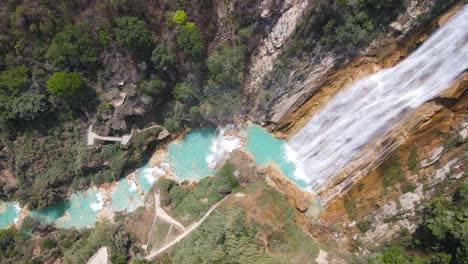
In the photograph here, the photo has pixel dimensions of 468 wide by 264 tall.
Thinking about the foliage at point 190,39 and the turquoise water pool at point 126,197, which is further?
the turquoise water pool at point 126,197

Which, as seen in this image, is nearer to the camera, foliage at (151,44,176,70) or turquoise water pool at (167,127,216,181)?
foliage at (151,44,176,70)

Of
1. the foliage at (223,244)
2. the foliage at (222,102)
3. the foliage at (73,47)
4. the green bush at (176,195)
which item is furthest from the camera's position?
the foliage at (222,102)

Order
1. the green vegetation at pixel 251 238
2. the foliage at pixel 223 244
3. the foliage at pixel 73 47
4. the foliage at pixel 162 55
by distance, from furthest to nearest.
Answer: the foliage at pixel 162 55 < the foliage at pixel 73 47 < the green vegetation at pixel 251 238 < the foliage at pixel 223 244

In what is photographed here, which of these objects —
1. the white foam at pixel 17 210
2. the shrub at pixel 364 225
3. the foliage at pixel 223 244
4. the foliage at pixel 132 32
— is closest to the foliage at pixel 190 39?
the foliage at pixel 132 32

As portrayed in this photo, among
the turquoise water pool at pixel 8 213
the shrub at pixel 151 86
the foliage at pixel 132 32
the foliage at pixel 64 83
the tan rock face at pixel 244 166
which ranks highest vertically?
the foliage at pixel 132 32

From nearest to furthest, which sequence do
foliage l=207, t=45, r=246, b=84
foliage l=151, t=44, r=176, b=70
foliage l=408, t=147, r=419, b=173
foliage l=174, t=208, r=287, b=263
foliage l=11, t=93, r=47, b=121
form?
1. foliage l=408, t=147, r=419, b=173
2. foliage l=174, t=208, r=287, b=263
3. foliage l=151, t=44, r=176, b=70
4. foliage l=11, t=93, r=47, b=121
5. foliage l=207, t=45, r=246, b=84

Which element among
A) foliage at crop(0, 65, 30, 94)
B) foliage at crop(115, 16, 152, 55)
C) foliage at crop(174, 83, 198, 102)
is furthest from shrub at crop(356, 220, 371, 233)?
foliage at crop(0, 65, 30, 94)

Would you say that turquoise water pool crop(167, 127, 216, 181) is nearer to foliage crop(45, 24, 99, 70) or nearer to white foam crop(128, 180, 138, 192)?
white foam crop(128, 180, 138, 192)

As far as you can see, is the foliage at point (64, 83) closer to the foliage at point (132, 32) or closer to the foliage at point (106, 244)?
the foliage at point (132, 32)
